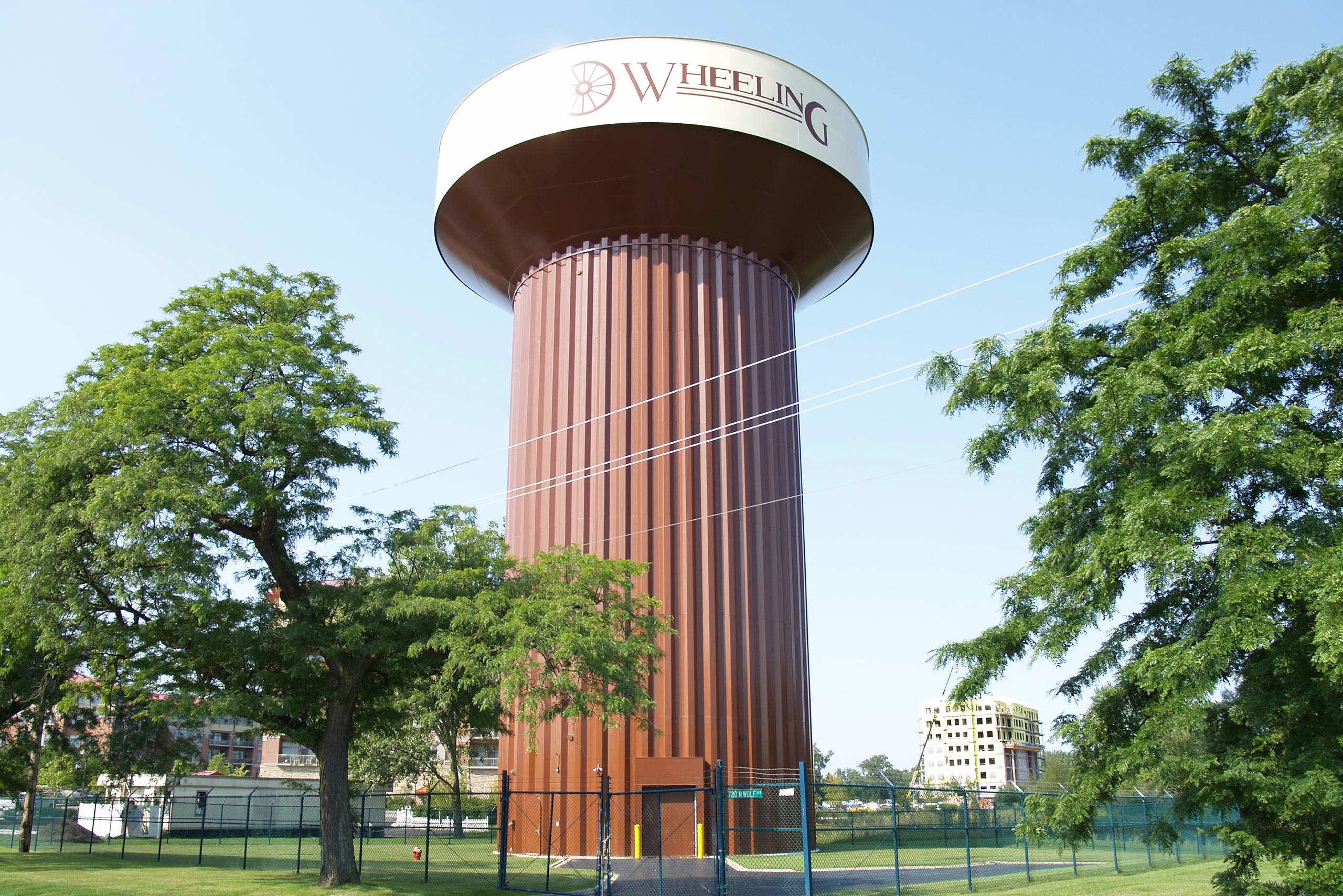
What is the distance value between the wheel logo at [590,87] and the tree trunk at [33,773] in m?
19.9

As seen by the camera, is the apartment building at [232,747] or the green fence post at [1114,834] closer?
the green fence post at [1114,834]

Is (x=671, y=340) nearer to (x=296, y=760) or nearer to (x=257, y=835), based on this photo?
(x=257, y=835)

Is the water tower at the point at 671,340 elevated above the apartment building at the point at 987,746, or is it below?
above

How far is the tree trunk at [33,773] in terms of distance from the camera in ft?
80.3

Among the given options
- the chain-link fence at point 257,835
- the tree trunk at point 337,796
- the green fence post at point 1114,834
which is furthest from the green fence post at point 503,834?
the green fence post at point 1114,834

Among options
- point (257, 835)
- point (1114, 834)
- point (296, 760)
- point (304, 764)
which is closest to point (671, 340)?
point (1114, 834)

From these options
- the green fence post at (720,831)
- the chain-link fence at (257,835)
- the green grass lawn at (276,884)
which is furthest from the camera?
the chain-link fence at (257,835)

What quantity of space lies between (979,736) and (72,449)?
597 feet

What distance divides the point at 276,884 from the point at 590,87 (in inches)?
833

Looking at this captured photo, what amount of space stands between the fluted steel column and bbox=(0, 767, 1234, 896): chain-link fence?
1105 millimetres

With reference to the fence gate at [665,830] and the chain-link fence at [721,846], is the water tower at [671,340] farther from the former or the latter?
the chain-link fence at [721,846]

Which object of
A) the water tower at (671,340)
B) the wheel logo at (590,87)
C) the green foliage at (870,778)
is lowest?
the green foliage at (870,778)

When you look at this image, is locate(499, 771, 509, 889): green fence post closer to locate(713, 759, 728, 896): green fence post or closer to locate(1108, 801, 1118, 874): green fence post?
locate(713, 759, 728, 896): green fence post

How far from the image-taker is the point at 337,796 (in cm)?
1920
